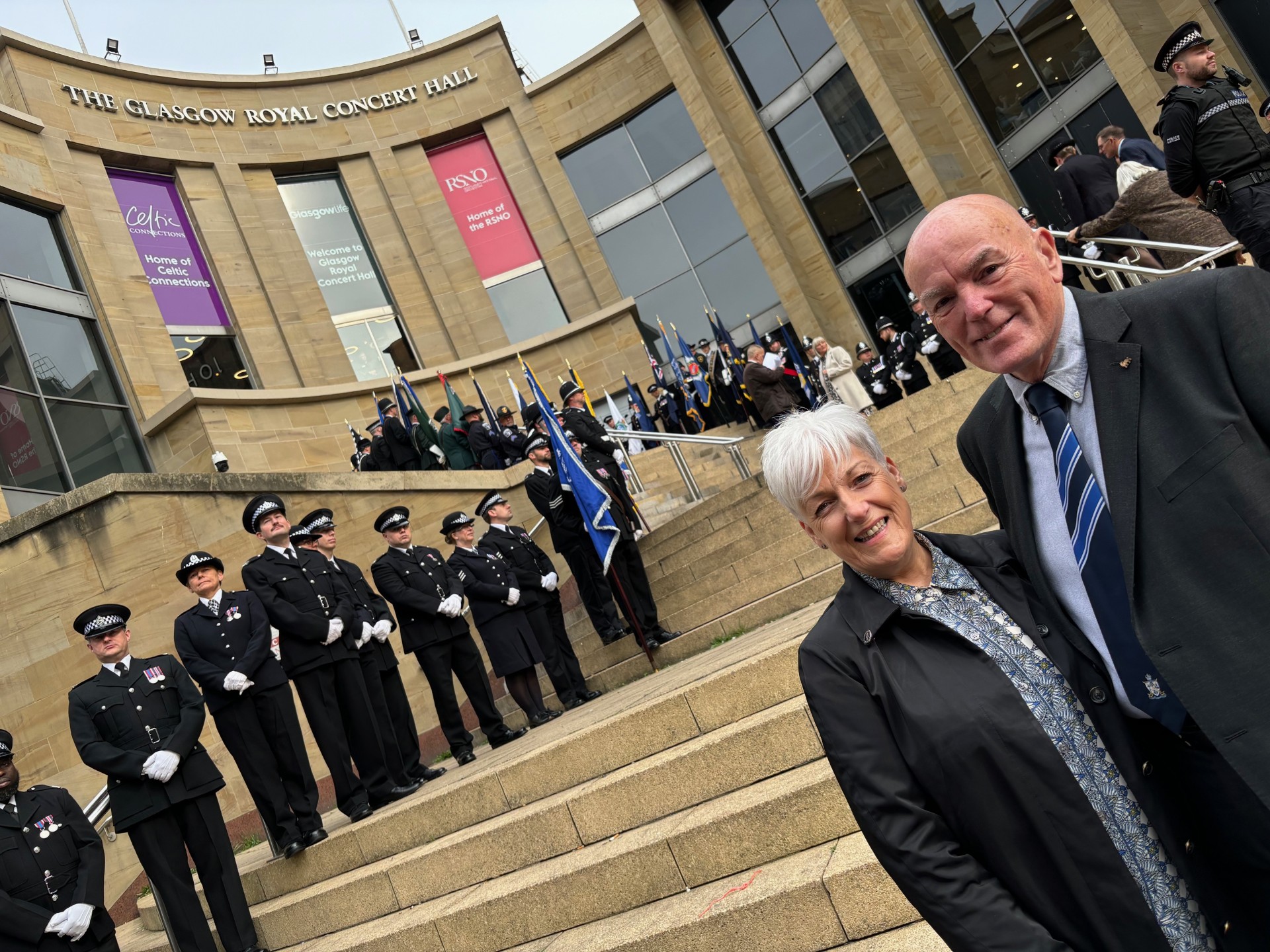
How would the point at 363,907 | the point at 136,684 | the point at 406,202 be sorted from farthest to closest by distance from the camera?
1. the point at 406,202
2. the point at 136,684
3. the point at 363,907

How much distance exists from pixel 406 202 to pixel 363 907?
2355 cm

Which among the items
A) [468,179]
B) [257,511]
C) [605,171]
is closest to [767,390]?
[257,511]

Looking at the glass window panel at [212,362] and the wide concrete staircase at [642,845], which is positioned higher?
the glass window panel at [212,362]

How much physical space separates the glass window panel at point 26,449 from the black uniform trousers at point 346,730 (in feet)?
44.3

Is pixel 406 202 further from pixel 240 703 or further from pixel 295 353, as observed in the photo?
pixel 240 703

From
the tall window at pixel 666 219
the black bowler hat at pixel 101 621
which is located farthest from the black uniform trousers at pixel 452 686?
the tall window at pixel 666 219

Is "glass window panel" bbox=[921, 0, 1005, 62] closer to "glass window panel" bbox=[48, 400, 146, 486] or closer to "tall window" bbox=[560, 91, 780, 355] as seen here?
"tall window" bbox=[560, 91, 780, 355]

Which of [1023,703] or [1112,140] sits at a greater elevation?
[1112,140]

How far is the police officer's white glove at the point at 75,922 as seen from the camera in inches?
228

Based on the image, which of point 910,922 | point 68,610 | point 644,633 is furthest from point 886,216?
point 910,922

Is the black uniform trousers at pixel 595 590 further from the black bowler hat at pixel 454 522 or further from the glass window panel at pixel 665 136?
the glass window panel at pixel 665 136

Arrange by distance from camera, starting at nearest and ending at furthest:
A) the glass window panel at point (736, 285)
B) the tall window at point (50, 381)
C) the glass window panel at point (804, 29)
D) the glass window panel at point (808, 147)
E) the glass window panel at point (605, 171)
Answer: the tall window at point (50, 381)
the glass window panel at point (804, 29)
the glass window panel at point (808, 147)
the glass window panel at point (736, 285)
the glass window panel at point (605, 171)

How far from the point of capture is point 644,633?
9133mm

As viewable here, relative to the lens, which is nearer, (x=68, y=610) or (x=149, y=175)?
(x=68, y=610)
